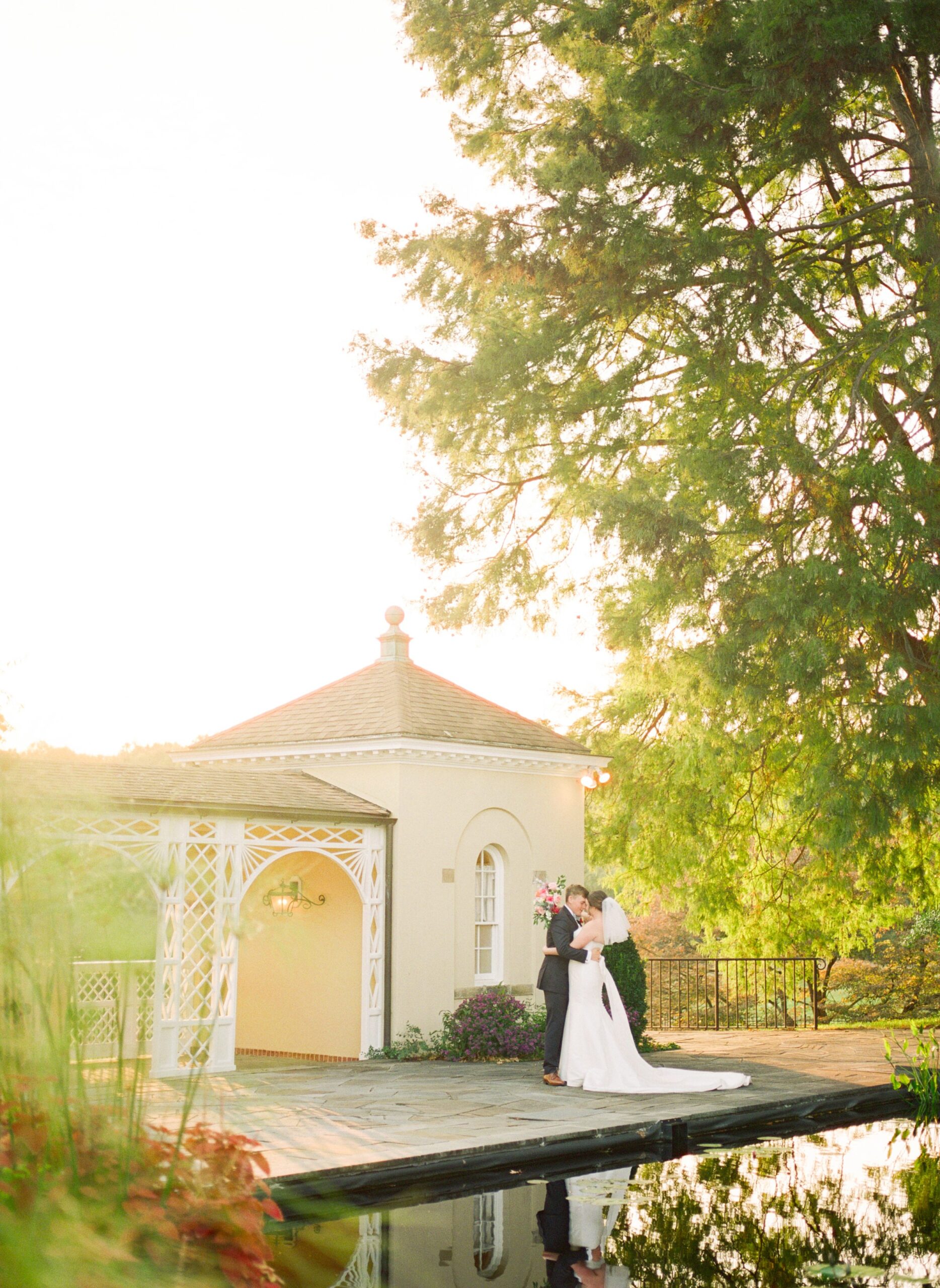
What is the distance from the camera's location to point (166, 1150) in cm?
412

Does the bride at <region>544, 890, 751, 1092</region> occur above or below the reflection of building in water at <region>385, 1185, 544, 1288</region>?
above

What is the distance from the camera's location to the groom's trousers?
1307cm

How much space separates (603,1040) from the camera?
41.7 ft

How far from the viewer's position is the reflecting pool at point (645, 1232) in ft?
23.0

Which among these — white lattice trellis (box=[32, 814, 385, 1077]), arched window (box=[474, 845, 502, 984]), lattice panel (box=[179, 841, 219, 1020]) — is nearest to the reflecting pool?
white lattice trellis (box=[32, 814, 385, 1077])

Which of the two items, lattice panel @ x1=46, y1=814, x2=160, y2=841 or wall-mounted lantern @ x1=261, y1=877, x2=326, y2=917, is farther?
wall-mounted lantern @ x1=261, y1=877, x2=326, y2=917

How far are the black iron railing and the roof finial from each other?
718 centimetres

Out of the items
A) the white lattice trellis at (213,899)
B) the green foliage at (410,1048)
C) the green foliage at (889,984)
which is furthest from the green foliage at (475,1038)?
the green foliage at (889,984)

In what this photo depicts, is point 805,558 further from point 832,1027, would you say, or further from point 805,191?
point 832,1027

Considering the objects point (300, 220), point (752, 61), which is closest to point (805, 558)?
point (752, 61)

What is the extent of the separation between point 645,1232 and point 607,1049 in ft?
16.2

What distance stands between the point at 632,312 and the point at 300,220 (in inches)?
→ 167

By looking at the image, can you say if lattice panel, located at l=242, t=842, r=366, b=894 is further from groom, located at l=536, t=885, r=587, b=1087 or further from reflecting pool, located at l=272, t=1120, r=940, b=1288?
reflecting pool, located at l=272, t=1120, r=940, b=1288

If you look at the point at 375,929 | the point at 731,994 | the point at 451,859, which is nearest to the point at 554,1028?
the point at 375,929
